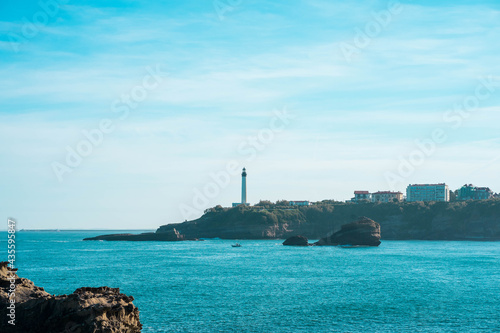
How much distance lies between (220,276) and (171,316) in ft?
98.4

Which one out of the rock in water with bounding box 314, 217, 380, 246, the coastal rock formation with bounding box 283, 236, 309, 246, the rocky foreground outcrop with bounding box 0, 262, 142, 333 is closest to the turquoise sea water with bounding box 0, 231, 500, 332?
the rocky foreground outcrop with bounding box 0, 262, 142, 333

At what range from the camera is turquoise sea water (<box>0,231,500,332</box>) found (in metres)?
41.6

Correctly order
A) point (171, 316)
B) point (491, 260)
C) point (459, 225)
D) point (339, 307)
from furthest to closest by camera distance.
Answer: point (459, 225) → point (491, 260) → point (339, 307) → point (171, 316)

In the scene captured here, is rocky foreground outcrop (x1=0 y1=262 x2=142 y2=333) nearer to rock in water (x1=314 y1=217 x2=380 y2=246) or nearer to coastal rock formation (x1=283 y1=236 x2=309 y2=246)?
rock in water (x1=314 y1=217 x2=380 y2=246)

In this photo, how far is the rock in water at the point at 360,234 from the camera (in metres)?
147

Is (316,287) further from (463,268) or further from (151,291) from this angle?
(463,268)

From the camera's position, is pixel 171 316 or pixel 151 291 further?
pixel 151 291

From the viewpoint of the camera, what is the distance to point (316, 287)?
62438mm

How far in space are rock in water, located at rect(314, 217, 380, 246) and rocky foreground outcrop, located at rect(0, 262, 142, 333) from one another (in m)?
126

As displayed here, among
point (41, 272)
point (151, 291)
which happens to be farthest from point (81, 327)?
point (41, 272)

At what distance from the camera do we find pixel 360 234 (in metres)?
147

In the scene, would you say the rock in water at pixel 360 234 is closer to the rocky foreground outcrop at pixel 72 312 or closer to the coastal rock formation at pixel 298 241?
the coastal rock formation at pixel 298 241

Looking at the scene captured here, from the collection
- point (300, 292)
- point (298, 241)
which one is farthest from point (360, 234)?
point (300, 292)

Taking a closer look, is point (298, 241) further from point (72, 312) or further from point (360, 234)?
point (72, 312)
